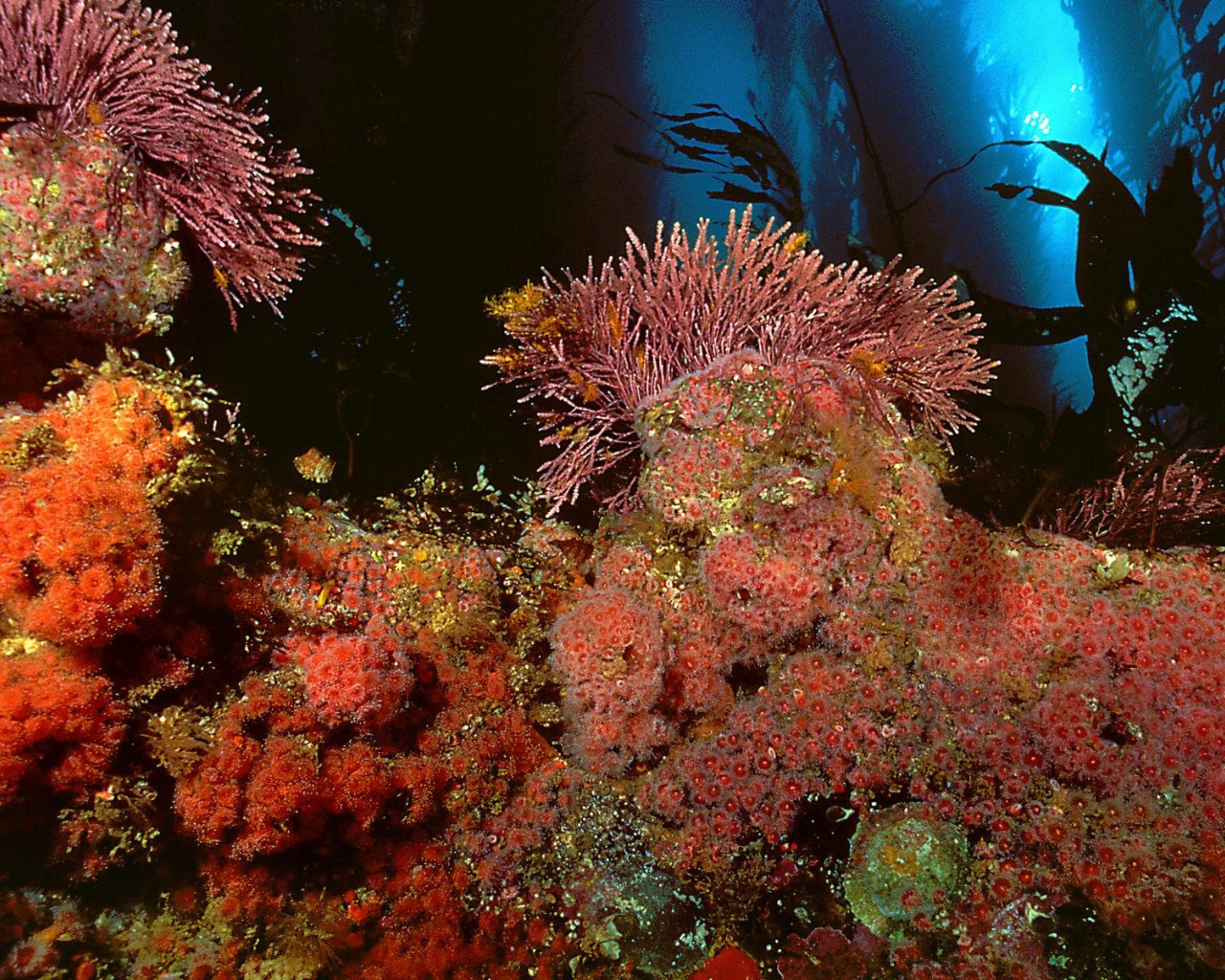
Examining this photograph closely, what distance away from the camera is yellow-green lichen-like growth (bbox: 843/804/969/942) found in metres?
2.02

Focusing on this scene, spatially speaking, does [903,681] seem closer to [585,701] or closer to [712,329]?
[585,701]

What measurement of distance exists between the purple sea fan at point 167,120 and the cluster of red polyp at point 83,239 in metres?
0.10

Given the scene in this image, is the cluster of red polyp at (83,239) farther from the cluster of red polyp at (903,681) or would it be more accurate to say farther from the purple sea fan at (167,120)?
the cluster of red polyp at (903,681)

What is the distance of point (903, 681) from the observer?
2.38m

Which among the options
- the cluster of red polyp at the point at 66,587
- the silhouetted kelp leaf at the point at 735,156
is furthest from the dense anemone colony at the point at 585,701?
the silhouetted kelp leaf at the point at 735,156

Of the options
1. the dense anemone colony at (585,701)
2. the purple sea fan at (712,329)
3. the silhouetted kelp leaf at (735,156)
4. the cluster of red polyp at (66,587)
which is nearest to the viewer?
the cluster of red polyp at (66,587)

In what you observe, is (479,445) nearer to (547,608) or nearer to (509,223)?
(547,608)

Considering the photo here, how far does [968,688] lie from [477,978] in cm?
215

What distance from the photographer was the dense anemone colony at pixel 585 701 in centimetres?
186

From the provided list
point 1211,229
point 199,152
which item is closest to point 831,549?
point 199,152

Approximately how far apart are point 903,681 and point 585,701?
1291 mm

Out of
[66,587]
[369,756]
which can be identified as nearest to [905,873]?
[369,756]

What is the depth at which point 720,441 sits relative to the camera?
2.62 metres

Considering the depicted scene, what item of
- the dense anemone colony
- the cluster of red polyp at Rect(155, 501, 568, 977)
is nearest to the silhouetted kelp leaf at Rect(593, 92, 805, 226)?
the dense anemone colony
